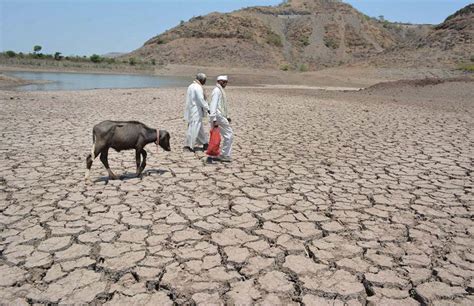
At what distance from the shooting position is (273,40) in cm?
8744

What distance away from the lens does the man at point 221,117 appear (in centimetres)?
650

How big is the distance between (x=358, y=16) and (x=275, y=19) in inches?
886

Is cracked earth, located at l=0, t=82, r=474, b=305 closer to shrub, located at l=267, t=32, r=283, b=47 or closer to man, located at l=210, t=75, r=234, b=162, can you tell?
man, located at l=210, t=75, r=234, b=162

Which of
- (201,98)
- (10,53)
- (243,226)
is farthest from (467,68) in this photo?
(10,53)

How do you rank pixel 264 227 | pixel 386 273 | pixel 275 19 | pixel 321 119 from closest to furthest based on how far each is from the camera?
1. pixel 386 273
2. pixel 264 227
3. pixel 321 119
4. pixel 275 19

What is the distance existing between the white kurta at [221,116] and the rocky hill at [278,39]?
210ft

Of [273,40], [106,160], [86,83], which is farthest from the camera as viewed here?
[273,40]

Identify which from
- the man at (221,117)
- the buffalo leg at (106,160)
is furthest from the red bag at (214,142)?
the buffalo leg at (106,160)

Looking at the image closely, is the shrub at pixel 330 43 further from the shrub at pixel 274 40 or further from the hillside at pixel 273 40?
the shrub at pixel 274 40

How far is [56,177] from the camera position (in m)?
5.52

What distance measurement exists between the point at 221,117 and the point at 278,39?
87.2 metres

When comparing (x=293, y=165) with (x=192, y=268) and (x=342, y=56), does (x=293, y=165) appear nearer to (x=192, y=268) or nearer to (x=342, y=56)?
(x=192, y=268)

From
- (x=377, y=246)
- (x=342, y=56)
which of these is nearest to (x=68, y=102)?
(x=377, y=246)

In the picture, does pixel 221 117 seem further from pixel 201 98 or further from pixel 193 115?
pixel 193 115
